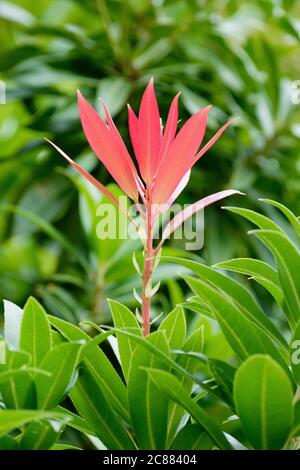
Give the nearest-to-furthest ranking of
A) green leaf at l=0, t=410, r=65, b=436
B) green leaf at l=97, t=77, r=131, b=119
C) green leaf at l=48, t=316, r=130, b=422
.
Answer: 1. green leaf at l=0, t=410, r=65, b=436
2. green leaf at l=48, t=316, r=130, b=422
3. green leaf at l=97, t=77, r=131, b=119

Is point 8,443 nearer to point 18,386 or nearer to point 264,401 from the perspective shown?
point 18,386

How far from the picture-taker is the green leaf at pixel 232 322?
0.40 m

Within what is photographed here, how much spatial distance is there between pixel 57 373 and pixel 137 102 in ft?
3.31

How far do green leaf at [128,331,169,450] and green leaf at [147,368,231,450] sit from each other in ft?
0.05

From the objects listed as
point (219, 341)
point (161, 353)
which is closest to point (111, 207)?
point (219, 341)

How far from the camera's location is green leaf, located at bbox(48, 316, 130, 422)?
0.46 m

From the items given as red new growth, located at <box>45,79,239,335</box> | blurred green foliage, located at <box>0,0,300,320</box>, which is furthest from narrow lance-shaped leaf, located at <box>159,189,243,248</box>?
blurred green foliage, located at <box>0,0,300,320</box>

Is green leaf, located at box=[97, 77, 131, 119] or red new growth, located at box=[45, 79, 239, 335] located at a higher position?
green leaf, located at box=[97, 77, 131, 119]

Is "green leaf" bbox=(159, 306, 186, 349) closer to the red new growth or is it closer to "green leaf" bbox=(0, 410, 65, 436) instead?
the red new growth

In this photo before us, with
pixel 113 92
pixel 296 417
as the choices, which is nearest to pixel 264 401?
pixel 296 417

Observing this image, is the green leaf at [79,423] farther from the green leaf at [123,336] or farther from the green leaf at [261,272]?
the green leaf at [261,272]

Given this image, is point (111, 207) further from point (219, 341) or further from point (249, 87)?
point (249, 87)

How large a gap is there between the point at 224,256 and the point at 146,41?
49 cm
